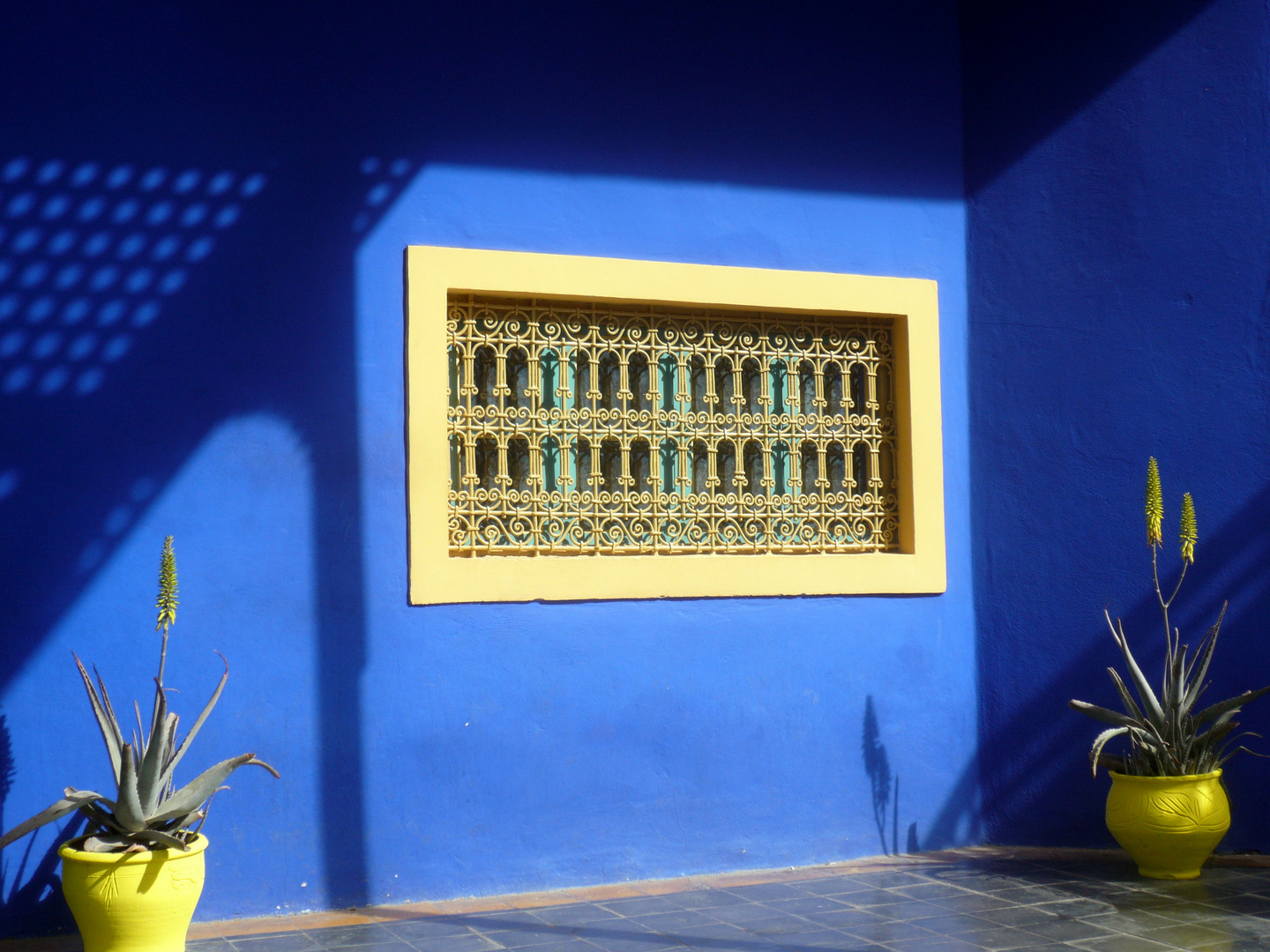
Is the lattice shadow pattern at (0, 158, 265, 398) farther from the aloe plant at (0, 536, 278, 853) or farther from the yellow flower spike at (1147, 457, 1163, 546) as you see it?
the yellow flower spike at (1147, 457, 1163, 546)

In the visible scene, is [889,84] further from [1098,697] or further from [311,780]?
[311,780]

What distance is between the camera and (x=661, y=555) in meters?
5.45

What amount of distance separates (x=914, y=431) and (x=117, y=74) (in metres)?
3.63

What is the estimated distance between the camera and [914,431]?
5793mm

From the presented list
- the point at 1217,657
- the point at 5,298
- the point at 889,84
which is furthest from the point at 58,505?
the point at 1217,657

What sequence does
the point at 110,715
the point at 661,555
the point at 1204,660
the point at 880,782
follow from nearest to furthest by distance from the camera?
the point at 110,715
the point at 1204,660
the point at 661,555
the point at 880,782

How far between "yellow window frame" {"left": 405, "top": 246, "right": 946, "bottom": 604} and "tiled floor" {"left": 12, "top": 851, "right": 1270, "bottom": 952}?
1193 millimetres

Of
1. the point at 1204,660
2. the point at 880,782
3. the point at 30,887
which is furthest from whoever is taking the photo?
the point at 880,782

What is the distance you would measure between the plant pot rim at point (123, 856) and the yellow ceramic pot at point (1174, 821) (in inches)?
139

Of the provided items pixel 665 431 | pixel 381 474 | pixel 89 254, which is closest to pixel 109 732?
pixel 381 474

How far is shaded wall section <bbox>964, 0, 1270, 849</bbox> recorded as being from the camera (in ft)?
17.8

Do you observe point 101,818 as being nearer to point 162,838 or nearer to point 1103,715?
point 162,838

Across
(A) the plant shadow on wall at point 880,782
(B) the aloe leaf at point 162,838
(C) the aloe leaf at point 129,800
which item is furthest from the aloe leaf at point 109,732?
(A) the plant shadow on wall at point 880,782

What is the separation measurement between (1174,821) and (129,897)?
3809mm
